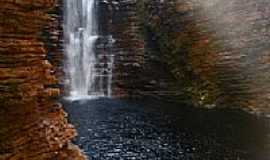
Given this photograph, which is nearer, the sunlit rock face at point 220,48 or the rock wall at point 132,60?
the sunlit rock face at point 220,48

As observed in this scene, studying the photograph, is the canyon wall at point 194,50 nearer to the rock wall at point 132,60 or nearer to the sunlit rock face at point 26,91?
the rock wall at point 132,60

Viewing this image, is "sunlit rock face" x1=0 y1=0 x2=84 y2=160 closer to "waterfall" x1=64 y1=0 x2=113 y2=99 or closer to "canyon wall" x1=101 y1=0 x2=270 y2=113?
"canyon wall" x1=101 y1=0 x2=270 y2=113

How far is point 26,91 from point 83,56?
33466 mm

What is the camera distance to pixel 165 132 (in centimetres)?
2686

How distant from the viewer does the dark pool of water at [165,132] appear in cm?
2264

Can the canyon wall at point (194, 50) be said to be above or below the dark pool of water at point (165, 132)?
above

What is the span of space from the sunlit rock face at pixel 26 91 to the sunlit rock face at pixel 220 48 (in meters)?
25.8

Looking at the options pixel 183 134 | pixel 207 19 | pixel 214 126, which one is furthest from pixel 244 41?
pixel 183 134

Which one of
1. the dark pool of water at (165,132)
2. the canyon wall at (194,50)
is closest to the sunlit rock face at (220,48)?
the canyon wall at (194,50)

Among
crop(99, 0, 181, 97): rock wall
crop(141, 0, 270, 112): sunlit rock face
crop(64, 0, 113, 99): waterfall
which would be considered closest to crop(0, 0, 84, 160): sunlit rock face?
crop(141, 0, 270, 112): sunlit rock face

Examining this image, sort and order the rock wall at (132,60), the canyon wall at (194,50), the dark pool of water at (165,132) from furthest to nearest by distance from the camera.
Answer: the rock wall at (132,60) → the canyon wall at (194,50) → the dark pool of water at (165,132)

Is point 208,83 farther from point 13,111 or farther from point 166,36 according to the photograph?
point 13,111

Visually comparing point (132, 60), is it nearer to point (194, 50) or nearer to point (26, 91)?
point (194, 50)

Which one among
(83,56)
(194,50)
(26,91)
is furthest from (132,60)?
(26,91)
